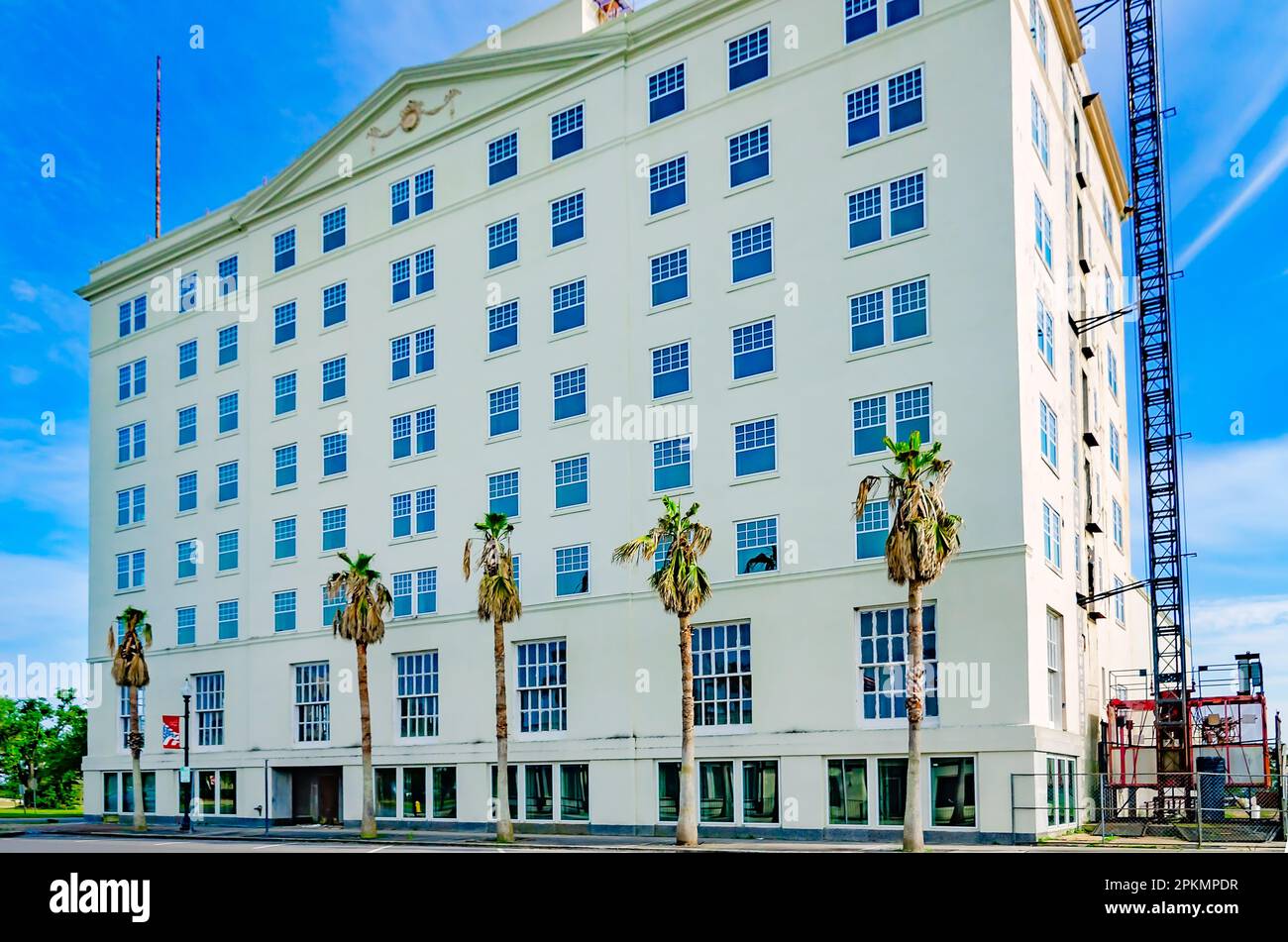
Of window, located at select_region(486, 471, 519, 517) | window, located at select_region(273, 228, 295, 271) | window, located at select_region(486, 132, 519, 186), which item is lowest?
window, located at select_region(486, 471, 519, 517)

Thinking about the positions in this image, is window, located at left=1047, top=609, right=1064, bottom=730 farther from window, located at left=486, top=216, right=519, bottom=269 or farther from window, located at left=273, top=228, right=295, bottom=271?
window, located at left=273, top=228, right=295, bottom=271

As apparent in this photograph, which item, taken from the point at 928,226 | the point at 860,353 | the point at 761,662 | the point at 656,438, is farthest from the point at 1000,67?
the point at 761,662

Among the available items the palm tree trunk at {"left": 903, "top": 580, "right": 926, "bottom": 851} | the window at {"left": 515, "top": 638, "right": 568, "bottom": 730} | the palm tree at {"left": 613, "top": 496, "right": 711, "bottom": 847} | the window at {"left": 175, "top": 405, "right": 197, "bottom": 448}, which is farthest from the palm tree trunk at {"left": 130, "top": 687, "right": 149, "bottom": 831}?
the palm tree trunk at {"left": 903, "top": 580, "right": 926, "bottom": 851}

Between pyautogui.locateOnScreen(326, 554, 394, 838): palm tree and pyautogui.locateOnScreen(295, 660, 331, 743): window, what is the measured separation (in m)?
5.40

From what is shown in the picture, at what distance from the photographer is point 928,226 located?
130 ft

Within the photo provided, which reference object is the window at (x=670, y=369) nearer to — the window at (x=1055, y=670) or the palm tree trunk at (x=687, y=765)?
the palm tree trunk at (x=687, y=765)

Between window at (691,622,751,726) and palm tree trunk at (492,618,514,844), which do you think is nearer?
window at (691,622,751,726)

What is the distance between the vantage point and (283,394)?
193 feet

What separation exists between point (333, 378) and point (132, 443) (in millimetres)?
17375

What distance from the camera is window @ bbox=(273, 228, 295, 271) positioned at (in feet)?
196

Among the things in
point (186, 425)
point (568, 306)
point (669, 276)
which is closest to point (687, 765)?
point (669, 276)

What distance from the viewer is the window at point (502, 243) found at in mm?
50594

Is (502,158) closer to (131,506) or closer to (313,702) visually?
(313,702)
